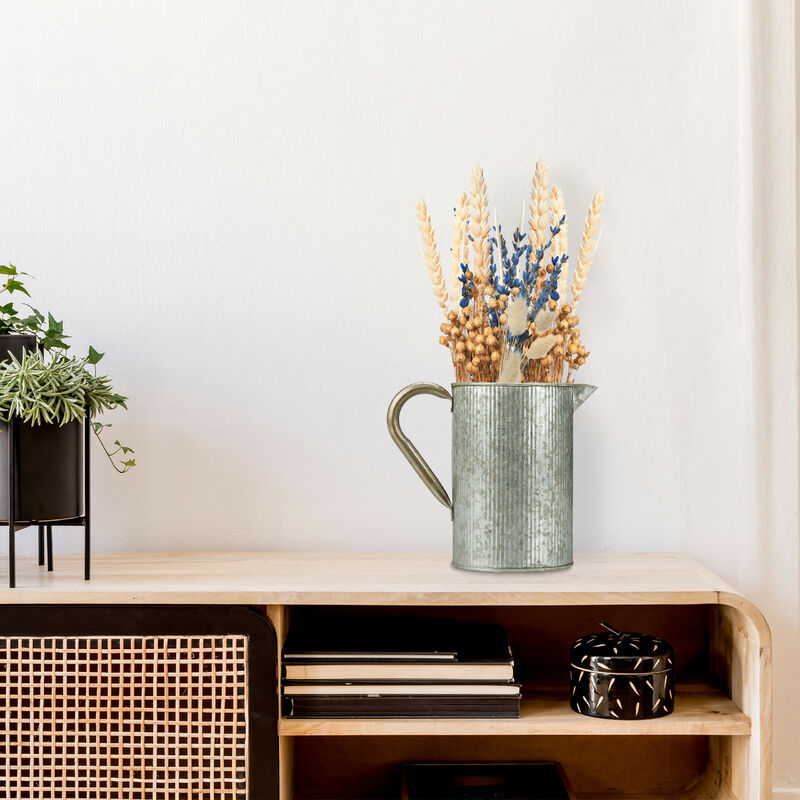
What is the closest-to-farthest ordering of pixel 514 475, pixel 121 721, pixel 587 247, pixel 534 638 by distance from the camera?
pixel 121 721 < pixel 514 475 < pixel 587 247 < pixel 534 638

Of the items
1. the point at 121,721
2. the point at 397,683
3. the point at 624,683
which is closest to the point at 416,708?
the point at 397,683

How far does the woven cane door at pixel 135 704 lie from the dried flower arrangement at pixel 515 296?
1.63 feet

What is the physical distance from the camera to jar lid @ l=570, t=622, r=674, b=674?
117cm

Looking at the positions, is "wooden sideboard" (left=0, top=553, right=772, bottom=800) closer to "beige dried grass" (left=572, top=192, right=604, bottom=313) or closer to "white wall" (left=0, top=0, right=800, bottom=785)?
"white wall" (left=0, top=0, right=800, bottom=785)

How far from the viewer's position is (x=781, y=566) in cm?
145

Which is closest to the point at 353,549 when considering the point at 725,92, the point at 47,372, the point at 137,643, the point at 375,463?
the point at 375,463

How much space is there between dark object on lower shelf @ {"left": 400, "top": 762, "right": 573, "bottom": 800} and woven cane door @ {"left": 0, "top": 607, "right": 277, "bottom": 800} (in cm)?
31

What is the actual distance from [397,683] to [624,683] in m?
0.30

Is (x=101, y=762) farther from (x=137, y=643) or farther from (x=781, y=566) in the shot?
(x=781, y=566)

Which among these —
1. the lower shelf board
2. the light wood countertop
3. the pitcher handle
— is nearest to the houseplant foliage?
the light wood countertop

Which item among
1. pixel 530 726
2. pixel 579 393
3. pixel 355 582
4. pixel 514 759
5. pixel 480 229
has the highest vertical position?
pixel 480 229

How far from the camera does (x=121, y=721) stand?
1.14 m

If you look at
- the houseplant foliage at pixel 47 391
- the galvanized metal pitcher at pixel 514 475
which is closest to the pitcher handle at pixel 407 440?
the galvanized metal pitcher at pixel 514 475

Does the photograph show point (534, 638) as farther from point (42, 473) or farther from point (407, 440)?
point (42, 473)
